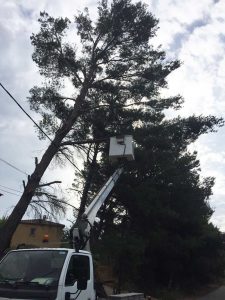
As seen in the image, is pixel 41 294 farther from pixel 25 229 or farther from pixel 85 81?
pixel 25 229

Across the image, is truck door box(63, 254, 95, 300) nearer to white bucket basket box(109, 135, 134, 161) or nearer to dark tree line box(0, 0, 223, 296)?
white bucket basket box(109, 135, 134, 161)

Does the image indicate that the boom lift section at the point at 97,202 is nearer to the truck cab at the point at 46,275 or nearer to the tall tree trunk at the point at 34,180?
the truck cab at the point at 46,275

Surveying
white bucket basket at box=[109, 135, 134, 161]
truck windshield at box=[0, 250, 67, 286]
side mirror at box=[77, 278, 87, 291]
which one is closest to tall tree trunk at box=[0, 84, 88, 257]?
white bucket basket at box=[109, 135, 134, 161]

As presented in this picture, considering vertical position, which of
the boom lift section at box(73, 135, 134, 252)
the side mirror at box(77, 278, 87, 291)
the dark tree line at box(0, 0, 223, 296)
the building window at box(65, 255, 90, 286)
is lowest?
the side mirror at box(77, 278, 87, 291)

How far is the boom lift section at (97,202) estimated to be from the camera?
903 cm

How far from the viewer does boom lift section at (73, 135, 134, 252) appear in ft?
29.6

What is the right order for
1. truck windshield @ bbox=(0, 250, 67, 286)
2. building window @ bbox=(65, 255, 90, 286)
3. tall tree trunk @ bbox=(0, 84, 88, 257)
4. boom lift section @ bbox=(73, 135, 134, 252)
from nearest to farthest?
truck windshield @ bbox=(0, 250, 67, 286), building window @ bbox=(65, 255, 90, 286), boom lift section @ bbox=(73, 135, 134, 252), tall tree trunk @ bbox=(0, 84, 88, 257)

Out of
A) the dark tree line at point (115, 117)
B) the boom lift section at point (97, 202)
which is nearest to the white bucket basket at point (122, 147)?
the boom lift section at point (97, 202)

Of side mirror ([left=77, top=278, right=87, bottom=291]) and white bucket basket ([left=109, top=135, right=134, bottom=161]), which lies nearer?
side mirror ([left=77, top=278, right=87, bottom=291])

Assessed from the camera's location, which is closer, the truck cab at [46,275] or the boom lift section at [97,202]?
the truck cab at [46,275]

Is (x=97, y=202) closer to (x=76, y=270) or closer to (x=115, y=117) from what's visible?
(x=76, y=270)

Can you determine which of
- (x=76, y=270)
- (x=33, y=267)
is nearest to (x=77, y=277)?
(x=76, y=270)

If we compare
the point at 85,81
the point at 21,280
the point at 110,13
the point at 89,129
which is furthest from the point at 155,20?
the point at 21,280

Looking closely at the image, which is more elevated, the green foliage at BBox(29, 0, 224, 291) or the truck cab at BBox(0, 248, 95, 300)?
the green foliage at BBox(29, 0, 224, 291)
